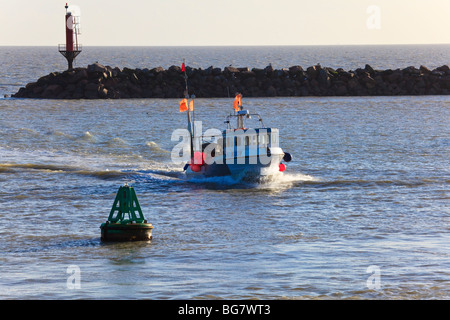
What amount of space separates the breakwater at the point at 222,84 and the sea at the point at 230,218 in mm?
23889

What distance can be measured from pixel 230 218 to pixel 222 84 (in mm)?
56507

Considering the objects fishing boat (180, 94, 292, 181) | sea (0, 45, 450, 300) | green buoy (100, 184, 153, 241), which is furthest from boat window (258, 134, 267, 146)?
green buoy (100, 184, 153, 241)

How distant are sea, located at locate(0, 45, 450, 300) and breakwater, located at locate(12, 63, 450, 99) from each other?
23.9 metres

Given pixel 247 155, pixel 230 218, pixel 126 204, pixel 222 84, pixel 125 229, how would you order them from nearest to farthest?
pixel 125 229
pixel 126 204
pixel 230 218
pixel 247 155
pixel 222 84

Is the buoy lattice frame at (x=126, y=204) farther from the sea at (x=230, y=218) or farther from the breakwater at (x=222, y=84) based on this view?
the breakwater at (x=222, y=84)

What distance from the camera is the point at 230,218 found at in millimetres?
28953

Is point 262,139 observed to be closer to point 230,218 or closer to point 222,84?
point 230,218

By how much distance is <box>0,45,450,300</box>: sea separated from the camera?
20344mm

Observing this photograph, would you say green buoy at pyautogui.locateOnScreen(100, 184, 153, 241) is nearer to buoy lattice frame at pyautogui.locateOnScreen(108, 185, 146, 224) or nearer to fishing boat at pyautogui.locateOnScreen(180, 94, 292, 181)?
buoy lattice frame at pyautogui.locateOnScreen(108, 185, 146, 224)

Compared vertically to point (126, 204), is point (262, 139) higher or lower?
higher

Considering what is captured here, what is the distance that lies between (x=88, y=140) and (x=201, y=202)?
2148cm

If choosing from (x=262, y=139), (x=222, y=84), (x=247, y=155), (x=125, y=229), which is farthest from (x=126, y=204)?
(x=222, y=84)

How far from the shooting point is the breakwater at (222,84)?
8319cm

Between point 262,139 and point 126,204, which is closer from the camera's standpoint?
point 126,204
